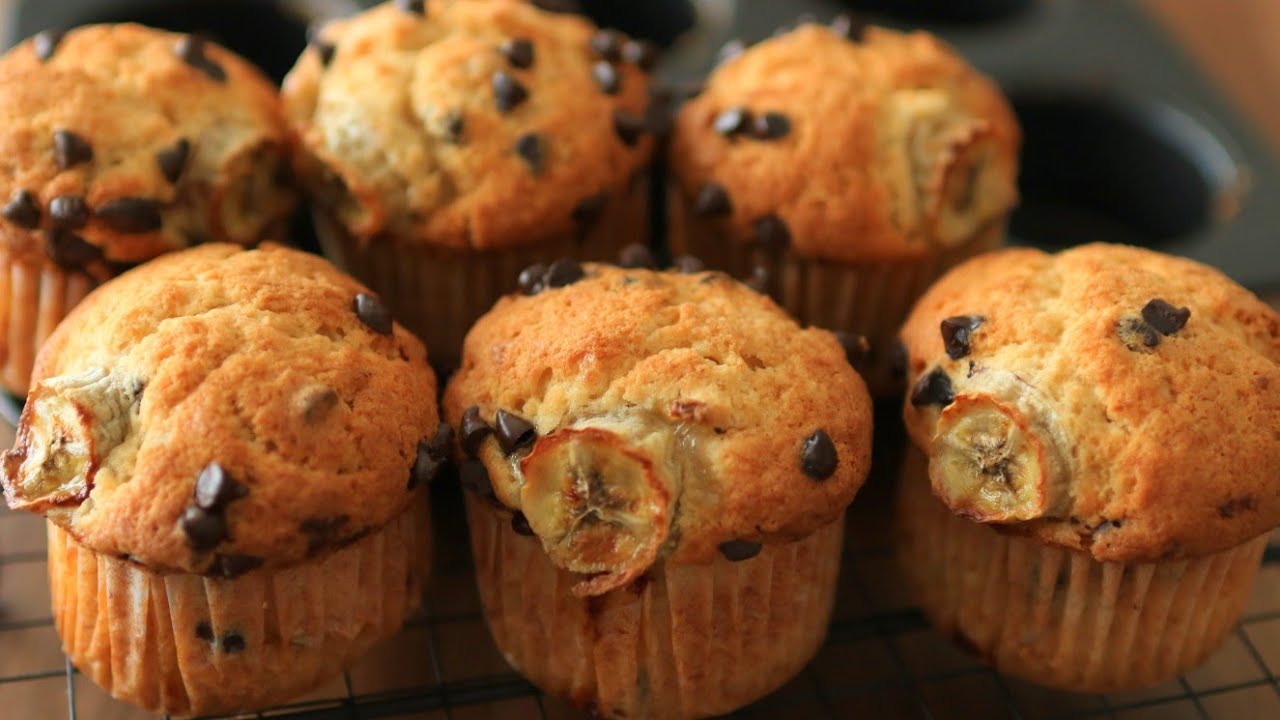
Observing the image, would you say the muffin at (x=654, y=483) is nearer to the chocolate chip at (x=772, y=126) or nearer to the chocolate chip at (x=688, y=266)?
the chocolate chip at (x=688, y=266)

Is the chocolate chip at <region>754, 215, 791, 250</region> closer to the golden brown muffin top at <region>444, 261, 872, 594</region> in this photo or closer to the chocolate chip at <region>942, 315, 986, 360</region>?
the golden brown muffin top at <region>444, 261, 872, 594</region>

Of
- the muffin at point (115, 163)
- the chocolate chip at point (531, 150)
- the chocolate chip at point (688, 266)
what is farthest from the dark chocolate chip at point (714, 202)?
the muffin at point (115, 163)

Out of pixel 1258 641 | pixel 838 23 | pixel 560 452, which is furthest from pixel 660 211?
pixel 1258 641

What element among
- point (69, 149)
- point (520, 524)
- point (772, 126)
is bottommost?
point (520, 524)

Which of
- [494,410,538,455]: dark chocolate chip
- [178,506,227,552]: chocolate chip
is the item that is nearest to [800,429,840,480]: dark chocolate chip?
[494,410,538,455]: dark chocolate chip

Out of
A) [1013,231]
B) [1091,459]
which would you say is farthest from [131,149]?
[1013,231]

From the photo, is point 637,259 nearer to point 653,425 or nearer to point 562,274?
point 562,274

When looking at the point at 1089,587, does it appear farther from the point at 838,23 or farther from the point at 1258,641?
the point at 838,23
